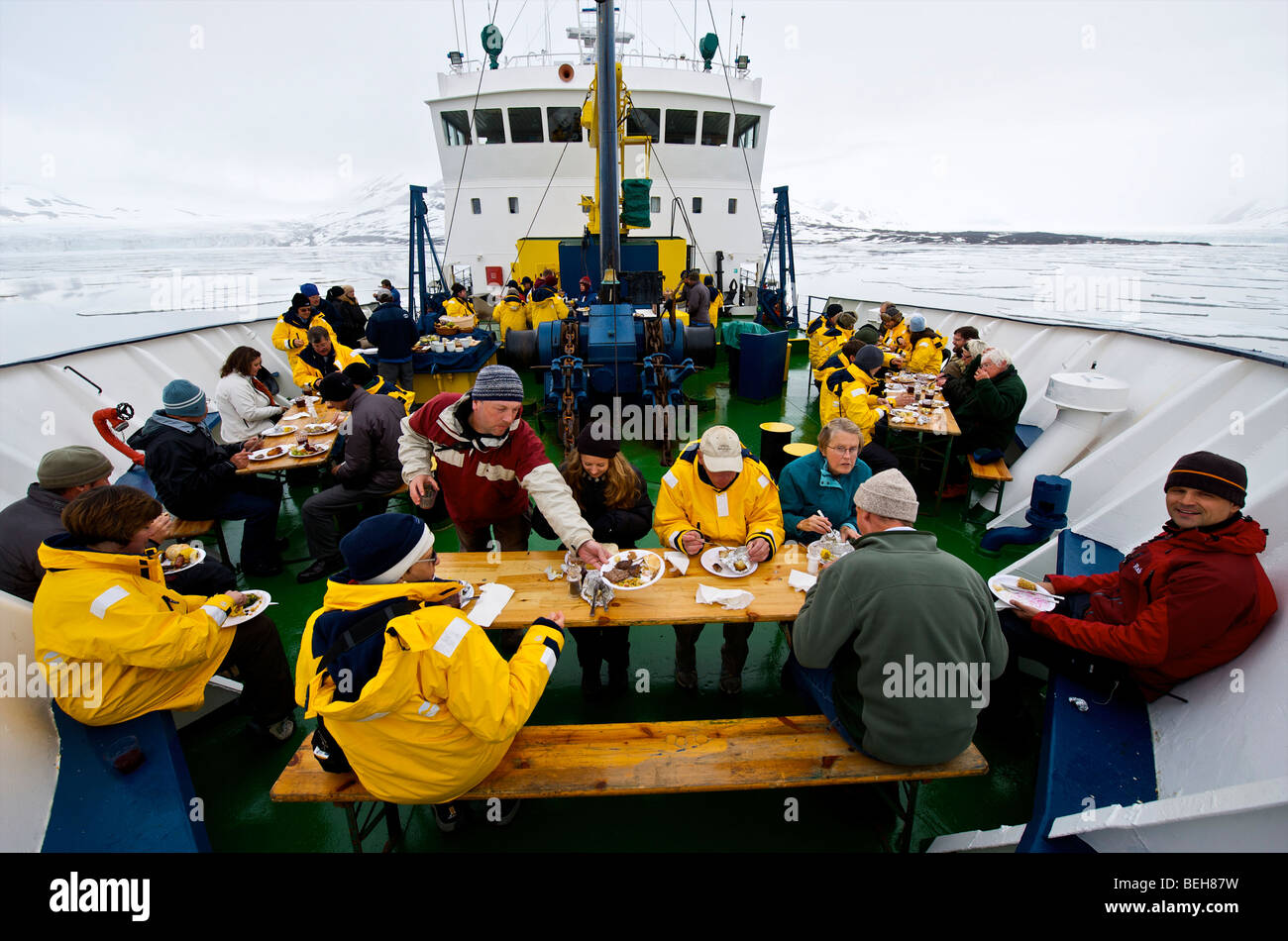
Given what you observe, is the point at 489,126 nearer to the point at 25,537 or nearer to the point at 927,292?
the point at 25,537

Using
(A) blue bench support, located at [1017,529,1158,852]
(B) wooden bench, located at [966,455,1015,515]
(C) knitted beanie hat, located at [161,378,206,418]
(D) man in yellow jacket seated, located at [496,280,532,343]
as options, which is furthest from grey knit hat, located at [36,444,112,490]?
(D) man in yellow jacket seated, located at [496,280,532,343]

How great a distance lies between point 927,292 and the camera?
34.9 m

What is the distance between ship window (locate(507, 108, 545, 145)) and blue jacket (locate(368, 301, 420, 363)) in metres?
7.68

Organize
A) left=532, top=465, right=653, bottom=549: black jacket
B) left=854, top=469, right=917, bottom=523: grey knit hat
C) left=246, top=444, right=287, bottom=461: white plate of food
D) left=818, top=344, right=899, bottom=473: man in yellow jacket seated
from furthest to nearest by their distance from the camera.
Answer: left=818, top=344, right=899, bottom=473: man in yellow jacket seated < left=246, top=444, right=287, bottom=461: white plate of food < left=532, top=465, right=653, bottom=549: black jacket < left=854, top=469, right=917, bottom=523: grey knit hat

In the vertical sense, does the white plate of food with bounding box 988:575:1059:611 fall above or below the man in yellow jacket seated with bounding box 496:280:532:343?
below

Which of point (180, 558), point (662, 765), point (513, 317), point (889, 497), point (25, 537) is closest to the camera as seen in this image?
point (889, 497)

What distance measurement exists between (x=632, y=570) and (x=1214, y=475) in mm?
2461

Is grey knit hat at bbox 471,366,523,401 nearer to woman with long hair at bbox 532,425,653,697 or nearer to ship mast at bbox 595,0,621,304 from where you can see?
woman with long hair at bbox 532,425,653,697

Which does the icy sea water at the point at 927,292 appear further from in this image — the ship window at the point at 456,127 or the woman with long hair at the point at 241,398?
the ship window at the point at 456,127

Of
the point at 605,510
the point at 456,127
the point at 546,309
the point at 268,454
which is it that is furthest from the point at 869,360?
the point at 456,127

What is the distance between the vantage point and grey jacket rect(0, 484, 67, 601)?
2.65 metres

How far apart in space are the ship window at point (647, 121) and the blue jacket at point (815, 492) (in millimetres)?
11836

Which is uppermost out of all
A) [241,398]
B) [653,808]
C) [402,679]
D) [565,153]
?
[565,153]
